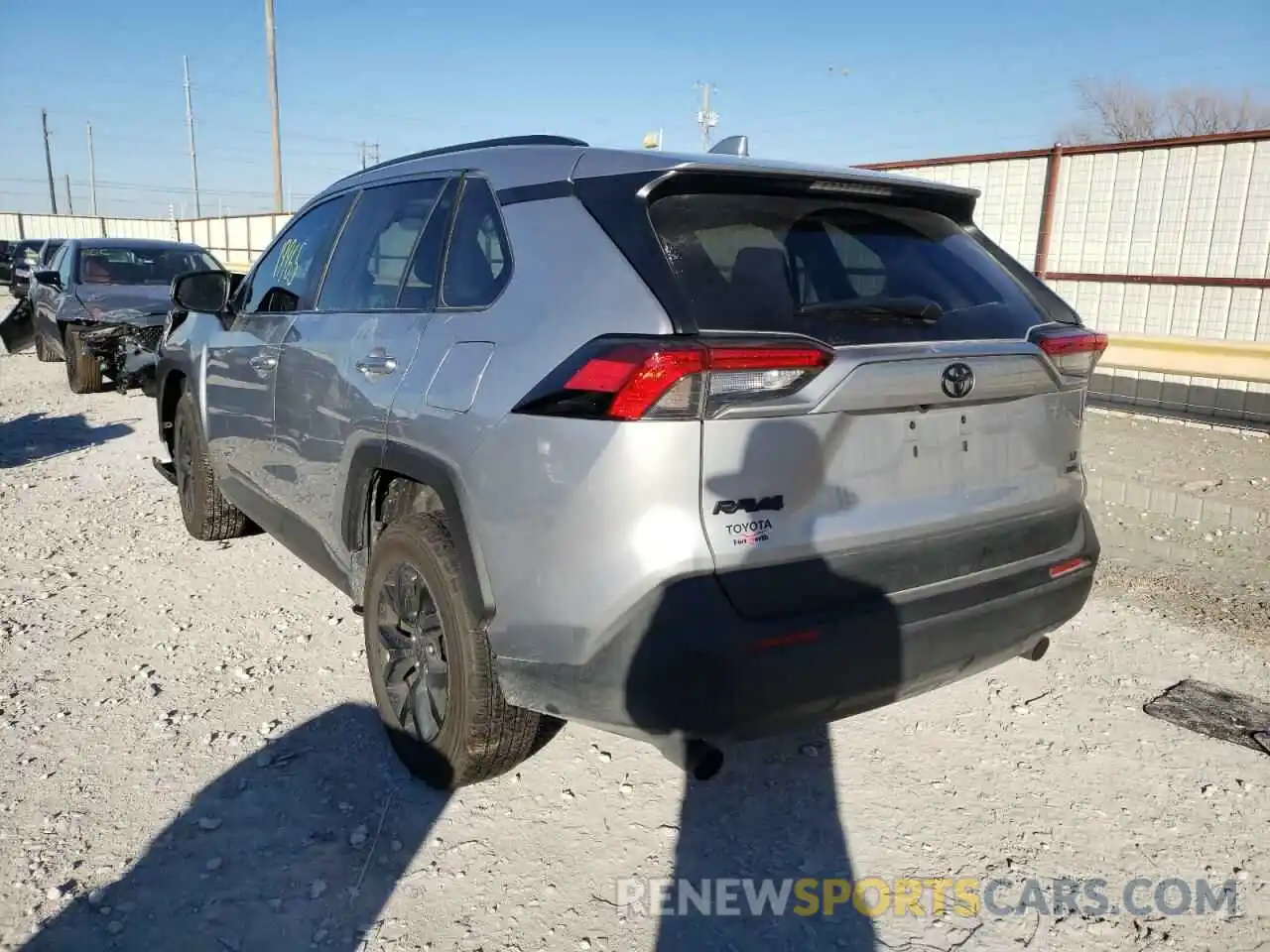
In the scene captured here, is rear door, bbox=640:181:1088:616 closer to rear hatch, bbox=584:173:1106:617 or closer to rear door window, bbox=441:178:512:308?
rear hatch, bbox=584:173:1106:617

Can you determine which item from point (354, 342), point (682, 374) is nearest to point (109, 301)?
point (354, 342)

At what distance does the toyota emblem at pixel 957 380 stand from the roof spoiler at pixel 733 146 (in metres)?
1.27

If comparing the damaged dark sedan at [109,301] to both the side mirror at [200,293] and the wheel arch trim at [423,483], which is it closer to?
the side mirror at [200,293]

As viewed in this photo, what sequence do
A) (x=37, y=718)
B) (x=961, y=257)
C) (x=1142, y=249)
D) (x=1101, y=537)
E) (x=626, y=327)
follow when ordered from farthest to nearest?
(x=1142, y=249) < (x=1101, y=537) < (x=37, y=718) < (x=961, y=257) < (x=626, y=327)

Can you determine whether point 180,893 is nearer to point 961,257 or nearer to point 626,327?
point 626,327

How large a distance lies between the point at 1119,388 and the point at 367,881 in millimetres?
9565

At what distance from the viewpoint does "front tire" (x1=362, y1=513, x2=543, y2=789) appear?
256 centimetres

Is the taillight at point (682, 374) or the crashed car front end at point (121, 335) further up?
the taillight at point (682, 374)

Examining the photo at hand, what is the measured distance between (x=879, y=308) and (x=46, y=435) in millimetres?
8229

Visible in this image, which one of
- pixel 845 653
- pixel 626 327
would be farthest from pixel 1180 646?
pixel 626 327

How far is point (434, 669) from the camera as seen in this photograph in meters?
2.80

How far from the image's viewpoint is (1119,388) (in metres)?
9.88

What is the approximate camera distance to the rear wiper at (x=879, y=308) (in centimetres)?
228

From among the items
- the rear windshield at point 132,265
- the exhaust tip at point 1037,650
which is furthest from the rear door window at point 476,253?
the rear windshield at point 132,265
